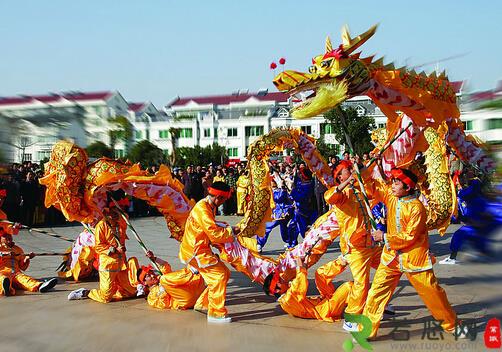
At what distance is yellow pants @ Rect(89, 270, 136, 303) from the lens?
6.42m

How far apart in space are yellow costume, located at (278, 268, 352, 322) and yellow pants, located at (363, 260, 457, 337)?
1.93ft

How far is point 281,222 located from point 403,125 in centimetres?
401

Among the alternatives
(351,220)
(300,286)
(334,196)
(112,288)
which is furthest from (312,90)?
(112,288)

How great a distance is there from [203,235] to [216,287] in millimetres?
496

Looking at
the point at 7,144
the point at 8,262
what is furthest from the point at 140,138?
the point at 8,262

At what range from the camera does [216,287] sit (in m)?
5.59

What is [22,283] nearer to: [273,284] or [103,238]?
[103,238]

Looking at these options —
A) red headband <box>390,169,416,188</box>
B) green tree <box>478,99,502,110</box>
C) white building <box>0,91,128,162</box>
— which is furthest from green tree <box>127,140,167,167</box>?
green tree <box>478,99,502,110</box>

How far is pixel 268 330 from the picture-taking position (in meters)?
5.33

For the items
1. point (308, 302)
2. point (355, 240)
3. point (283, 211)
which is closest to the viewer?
point (355, 240)

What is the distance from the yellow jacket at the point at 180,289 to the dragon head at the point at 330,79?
1.92m

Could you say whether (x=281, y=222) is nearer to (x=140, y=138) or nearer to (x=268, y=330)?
(x=268, y=330)

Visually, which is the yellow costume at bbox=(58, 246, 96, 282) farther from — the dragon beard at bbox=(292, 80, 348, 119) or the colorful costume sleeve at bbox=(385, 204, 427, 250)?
the colorful costume sleeve at bbox=(385, 204, 427, 250)

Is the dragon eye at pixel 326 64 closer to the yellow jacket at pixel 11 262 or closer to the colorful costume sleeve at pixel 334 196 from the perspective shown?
the colorful costume sleeve at pixel 334 196
